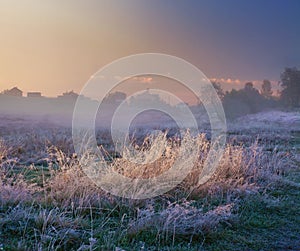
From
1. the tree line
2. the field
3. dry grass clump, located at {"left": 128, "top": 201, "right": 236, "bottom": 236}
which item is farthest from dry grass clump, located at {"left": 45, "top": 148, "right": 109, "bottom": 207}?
the tree line

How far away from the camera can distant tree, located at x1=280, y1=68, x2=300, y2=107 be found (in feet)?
191

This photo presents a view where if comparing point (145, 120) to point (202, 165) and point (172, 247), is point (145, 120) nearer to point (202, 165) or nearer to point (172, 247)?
point (202, 165)

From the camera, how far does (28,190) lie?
4934mm

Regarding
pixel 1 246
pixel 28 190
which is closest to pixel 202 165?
pixel 28 190

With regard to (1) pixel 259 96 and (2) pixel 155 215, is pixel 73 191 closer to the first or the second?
(2) pixel 155 215

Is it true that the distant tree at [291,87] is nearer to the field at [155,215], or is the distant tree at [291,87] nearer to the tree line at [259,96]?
the tree line at [259,96]

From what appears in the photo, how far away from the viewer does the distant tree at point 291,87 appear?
58.2m

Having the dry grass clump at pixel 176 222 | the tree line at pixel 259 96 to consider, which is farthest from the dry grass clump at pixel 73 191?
the tree line at pixel 259 96

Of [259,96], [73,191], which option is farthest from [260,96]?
[73,191]

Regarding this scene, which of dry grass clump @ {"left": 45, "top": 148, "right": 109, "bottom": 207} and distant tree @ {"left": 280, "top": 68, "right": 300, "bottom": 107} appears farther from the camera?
distant tree @ {"left": 280, "top": 68, "right": 300, "bottom": 107}

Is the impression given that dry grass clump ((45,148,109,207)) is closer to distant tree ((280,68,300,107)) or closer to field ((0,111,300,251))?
field ((0,111,300,251))

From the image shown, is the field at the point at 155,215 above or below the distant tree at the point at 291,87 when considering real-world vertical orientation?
below

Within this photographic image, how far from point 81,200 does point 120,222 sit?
2.14 feet

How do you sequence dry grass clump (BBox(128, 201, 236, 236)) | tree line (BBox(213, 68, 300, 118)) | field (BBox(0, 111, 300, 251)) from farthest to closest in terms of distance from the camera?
tree line (BBox(213, 68, 300, 118))
dry grass clump (BBox(128, 201, 236, 236))
field (BBox(0, 111, 300, 251))
